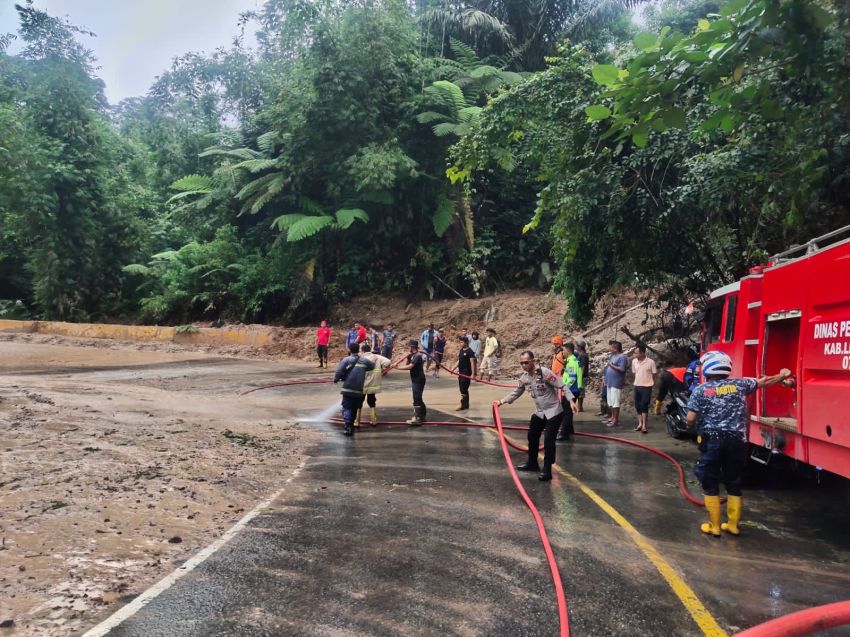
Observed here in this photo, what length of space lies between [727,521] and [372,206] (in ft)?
71.1

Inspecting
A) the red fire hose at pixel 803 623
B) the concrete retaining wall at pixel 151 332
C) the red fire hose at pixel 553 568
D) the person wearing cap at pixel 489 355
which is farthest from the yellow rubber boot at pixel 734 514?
the concrete retaining wall at pixel 151 332

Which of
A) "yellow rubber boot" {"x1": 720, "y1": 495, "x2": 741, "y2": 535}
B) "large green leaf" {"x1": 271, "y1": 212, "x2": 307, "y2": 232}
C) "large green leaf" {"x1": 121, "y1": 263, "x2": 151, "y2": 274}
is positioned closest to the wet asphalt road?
"yellow rubber boot" {"x1": 720, "y1": 495, "x2": 741, "y2": 535}

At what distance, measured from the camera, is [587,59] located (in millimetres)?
11969

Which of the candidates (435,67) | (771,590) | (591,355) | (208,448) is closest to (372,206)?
(435,67)

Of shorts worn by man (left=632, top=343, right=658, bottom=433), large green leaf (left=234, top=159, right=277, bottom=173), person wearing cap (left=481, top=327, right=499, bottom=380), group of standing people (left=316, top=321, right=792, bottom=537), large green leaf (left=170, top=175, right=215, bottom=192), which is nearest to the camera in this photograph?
group of standing people (left=316, top=321, right=792, bottom=537)

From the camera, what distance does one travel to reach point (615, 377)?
11.5 metres

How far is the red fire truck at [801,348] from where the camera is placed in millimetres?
5027

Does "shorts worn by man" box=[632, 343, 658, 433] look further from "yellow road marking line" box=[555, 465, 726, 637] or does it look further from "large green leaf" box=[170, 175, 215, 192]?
"large green leaf" box=[170, 175, 215, 192]

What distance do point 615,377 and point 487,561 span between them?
7.58 m

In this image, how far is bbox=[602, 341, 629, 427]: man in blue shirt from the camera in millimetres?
11344

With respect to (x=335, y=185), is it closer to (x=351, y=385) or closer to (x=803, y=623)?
(x=351, y=385)

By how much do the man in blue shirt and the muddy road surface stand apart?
1.86 meters

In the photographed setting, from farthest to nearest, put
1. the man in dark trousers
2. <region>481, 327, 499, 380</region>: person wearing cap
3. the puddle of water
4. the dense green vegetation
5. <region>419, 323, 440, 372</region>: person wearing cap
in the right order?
<region>419, 323, 440, 372</region>: person wearing cap → <region>481, 327, 499, 380</region>: person wearing cap → the dense green vegetation → the puddle of water → the man in dark trousers

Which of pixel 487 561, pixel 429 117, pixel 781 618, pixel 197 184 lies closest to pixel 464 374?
pixel 487 561
